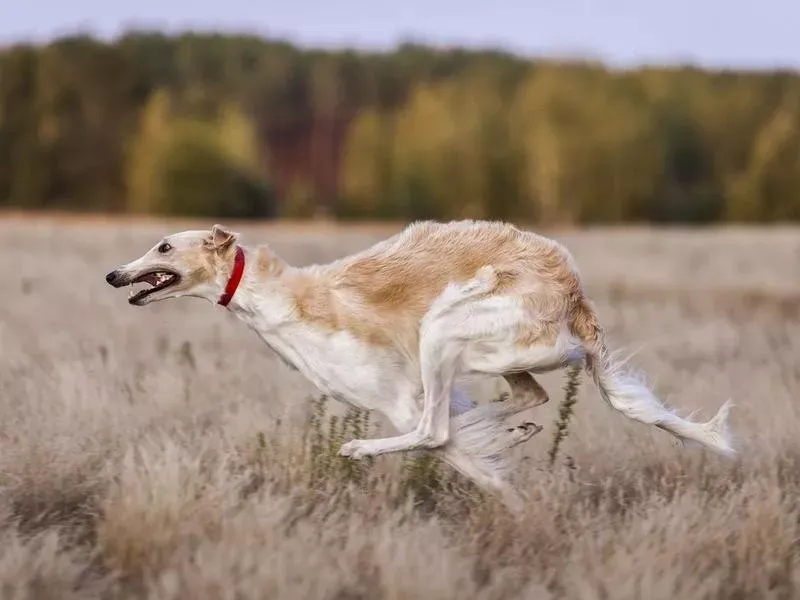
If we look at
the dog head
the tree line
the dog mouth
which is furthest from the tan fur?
the tree line

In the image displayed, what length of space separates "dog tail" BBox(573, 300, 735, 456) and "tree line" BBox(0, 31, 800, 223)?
3597 cm

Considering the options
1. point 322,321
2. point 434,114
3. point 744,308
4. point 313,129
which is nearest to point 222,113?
point 434,114

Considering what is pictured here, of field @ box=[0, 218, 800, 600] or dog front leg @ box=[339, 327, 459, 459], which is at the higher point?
dog front leg @ box=[339, 327, 459, 459]

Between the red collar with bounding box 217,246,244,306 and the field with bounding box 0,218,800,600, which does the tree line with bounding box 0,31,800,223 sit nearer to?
the field with bounding box 0,218,800,600

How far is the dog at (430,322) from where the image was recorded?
15.2 feet

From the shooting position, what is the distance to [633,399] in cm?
480

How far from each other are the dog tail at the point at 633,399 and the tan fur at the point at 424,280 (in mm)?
124

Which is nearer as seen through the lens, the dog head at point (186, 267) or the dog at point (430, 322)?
the dog at point (430, 322)

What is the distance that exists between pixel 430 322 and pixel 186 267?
3.78 feet

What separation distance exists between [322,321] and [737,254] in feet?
61.1

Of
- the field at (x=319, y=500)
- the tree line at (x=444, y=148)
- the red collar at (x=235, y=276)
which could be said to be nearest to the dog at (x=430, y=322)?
the red collar at (x=235, y=276)

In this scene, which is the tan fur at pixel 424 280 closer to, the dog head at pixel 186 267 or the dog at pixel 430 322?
the dog at pixel 430 322

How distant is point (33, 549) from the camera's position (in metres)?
3.98

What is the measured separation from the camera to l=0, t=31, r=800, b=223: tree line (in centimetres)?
4344
